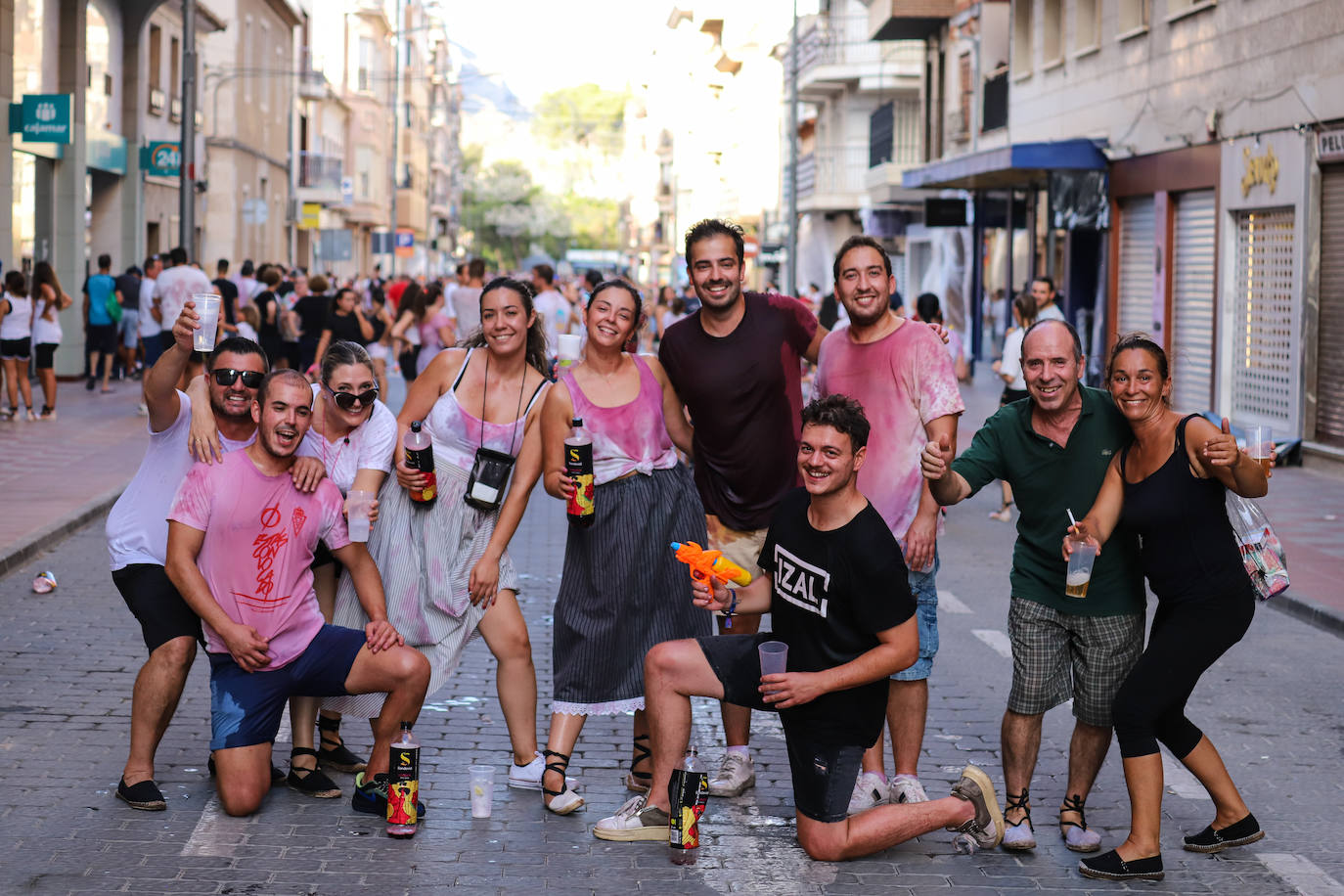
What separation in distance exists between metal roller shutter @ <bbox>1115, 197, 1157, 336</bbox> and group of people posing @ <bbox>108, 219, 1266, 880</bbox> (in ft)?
59.7

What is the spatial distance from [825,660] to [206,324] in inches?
102

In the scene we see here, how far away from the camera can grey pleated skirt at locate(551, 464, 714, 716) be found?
20.3 ft

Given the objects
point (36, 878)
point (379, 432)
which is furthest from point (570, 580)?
point (36, 878)

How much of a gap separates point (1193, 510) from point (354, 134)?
73.7 metres

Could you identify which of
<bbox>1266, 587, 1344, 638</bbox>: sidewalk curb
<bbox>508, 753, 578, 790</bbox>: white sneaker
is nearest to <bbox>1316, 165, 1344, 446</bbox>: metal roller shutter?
<bbox>1266, 587, 1344, 638</bbox>: sidewalk curb

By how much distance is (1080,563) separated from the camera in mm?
5398

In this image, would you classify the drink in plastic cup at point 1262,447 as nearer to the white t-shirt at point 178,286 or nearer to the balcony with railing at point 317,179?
the white t-shirt at point 178,286

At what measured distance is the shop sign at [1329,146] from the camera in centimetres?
1703

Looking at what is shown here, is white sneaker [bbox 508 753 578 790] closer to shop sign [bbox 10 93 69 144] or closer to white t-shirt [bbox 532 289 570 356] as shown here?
white t-shirt [bbox 532 289 570 356]

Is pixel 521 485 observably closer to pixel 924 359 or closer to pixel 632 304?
pixel 632 304

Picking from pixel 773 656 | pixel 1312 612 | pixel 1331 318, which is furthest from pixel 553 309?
pixel 773 656

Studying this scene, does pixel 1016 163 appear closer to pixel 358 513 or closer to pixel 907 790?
pixel 907 790

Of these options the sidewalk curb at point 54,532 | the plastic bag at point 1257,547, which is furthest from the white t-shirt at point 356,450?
the sidewalk curb at point 54,532

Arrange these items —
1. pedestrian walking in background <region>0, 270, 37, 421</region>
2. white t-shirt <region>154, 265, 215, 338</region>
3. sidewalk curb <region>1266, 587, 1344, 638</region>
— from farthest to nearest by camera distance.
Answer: white t-shirt <region>154, 265, 215, 338</region> < pedestrian walking in background <region>0, 270, 37, 421</region> < sidewalk curb <region>1266, 587, 1344, 638</region>
